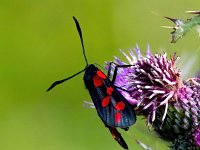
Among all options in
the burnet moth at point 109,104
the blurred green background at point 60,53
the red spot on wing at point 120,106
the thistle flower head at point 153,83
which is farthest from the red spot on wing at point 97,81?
the blurred green background at point 60,53

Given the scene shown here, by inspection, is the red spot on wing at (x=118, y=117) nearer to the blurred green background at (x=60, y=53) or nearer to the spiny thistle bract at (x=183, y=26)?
the spiny thistle bract at (x=183, y=26)

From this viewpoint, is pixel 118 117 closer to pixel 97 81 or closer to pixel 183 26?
pixel 97 81

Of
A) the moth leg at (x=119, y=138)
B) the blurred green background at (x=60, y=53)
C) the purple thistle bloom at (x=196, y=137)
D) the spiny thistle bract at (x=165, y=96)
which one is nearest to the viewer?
the moth leg at (x=119, y=138)

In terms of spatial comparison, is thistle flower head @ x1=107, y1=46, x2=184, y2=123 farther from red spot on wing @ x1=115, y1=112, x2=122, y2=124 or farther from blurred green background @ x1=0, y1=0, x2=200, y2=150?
blurred green background @ x1=0, y1=0, x2=200, y2=150

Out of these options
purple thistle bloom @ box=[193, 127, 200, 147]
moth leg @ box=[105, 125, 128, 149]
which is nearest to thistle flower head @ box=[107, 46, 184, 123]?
purple thistle bloom @ box=[193, 127, 200, 147]

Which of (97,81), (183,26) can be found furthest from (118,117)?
(183,26)

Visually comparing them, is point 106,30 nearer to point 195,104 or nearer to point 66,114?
point 66,114

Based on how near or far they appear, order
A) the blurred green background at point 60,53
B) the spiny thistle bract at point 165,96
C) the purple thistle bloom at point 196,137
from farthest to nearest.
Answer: the blurred green background at point 60,53
the spiny thistle bract at point 165,96
the purple thistle bloom at point 196,137
